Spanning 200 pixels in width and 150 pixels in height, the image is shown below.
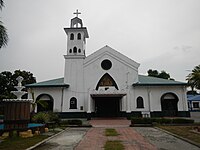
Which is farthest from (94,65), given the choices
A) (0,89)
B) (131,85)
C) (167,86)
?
(0,89)

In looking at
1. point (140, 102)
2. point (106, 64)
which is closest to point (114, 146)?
point (140, 102)

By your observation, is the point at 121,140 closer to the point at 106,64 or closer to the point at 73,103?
the point at 73,103

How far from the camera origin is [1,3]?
9109 mm

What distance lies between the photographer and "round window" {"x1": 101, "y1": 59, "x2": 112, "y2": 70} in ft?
88.3

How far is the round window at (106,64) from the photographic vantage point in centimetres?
2690

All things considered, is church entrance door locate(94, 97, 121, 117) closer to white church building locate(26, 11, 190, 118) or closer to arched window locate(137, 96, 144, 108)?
white church building locate(26, 11, 190, 118)

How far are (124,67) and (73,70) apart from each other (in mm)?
7001

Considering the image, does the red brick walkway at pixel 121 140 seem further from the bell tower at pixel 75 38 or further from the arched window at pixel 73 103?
the bell tower at pixel 75 38

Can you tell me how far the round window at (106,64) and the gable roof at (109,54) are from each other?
36.0 inches

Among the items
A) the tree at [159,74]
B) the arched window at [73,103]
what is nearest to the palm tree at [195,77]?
the arched window at [73,103]

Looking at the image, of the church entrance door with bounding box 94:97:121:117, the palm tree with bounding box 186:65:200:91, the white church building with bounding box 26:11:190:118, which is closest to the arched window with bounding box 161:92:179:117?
the white church building with bounding box 26:11:190:118

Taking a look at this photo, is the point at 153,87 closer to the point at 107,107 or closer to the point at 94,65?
the point at 107,107

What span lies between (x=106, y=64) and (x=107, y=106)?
5757mm

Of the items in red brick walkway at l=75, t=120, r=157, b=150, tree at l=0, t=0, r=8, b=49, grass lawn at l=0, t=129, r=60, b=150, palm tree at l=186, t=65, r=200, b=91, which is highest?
tree at l=0, t=0, r=8, b=49
